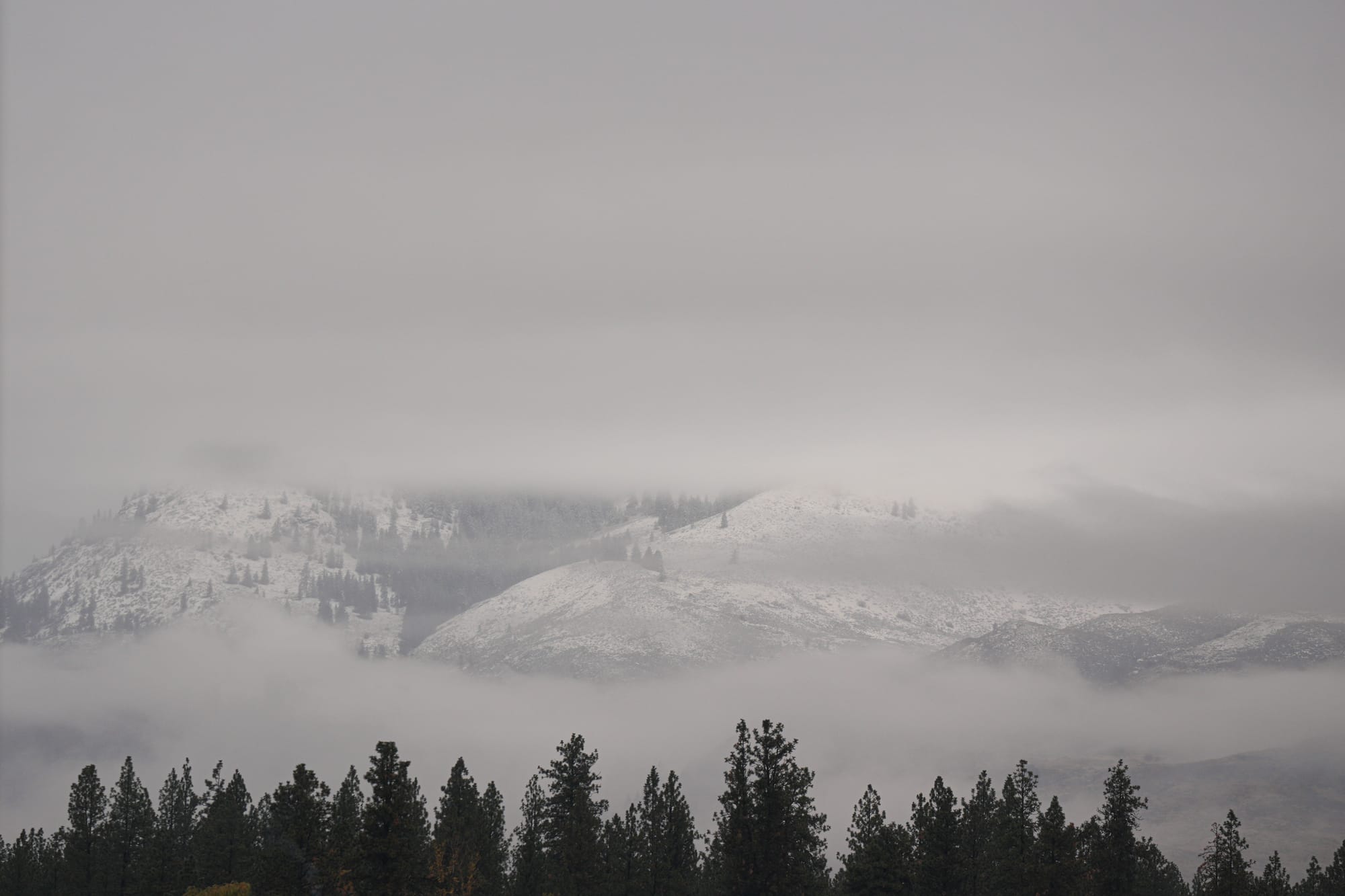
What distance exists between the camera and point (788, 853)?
4697 inches

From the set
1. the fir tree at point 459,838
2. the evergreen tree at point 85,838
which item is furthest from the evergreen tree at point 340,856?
the evergreen tree at point 85,838

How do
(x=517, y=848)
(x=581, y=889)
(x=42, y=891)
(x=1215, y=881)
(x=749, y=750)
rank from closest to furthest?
1. (x=749, y=750)
2. (x=1215, y=881)
3. (x=581, y=889)
4. (x=517, y=848)
5. (x=42, y=891)

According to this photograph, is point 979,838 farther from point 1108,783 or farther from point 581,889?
point 581,889

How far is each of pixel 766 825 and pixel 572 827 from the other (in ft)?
94.5

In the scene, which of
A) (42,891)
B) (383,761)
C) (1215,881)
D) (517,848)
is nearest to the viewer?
(383,761)

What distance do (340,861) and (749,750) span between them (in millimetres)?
35171

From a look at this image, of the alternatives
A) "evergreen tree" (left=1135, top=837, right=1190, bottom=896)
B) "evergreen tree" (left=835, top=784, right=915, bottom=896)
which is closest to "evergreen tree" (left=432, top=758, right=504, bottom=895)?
"evergreen tree" (left=835, top=784, right=915, bottom=896)

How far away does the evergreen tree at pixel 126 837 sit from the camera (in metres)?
166

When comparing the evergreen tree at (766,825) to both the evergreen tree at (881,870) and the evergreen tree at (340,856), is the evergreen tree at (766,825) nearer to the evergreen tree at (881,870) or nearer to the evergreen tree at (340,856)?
the evergreen tree at (881,870)

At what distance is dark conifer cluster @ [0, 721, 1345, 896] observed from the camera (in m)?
118

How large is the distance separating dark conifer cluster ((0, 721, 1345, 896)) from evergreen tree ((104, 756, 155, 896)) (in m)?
0.32

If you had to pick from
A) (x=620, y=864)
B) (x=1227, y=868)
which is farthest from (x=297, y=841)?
(x=1227, y=868)

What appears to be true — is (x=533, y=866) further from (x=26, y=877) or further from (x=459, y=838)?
(x=26, y=877)

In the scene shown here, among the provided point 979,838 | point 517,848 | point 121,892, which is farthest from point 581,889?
point 121,892
